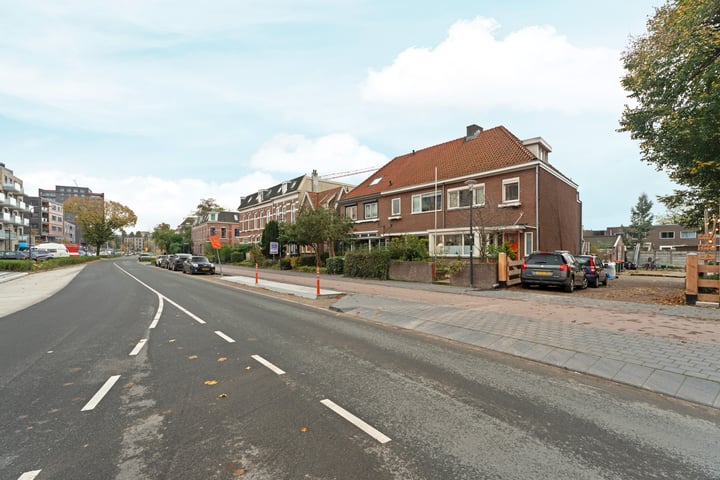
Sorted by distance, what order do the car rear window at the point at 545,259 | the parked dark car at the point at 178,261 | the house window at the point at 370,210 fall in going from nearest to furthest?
the car rear window at the point at 545,259 → the house window at the point at 370,210 → the parked dark car at the point at 178,261

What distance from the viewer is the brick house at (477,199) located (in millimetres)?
20375

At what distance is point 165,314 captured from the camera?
10.1 metres

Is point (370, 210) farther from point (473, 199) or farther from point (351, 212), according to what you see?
point (473, 199)

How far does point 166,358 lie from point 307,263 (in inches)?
1089

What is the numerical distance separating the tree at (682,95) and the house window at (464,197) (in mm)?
8424

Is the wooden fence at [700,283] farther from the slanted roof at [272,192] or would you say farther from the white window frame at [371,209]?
the slanted roof at [272,192]

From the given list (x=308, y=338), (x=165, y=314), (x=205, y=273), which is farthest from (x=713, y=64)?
(x=205, y=273)

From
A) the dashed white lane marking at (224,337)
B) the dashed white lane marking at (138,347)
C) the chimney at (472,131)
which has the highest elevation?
the chimney at (472,131)

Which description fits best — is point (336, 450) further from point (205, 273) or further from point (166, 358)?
point (205, 273)

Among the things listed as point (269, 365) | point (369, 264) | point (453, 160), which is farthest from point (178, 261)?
point (269, 365)

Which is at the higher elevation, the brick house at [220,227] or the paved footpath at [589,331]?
the brick house at [220,227]

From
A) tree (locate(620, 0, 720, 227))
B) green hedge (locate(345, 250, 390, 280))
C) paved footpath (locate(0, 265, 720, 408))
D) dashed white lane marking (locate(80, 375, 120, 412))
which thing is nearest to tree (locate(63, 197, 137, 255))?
paved footpath (locate(0, 265, 720, 408))

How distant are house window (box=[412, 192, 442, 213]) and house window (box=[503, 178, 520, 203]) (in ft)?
16.2

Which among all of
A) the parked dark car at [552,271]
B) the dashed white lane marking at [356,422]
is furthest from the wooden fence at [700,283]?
the dashed white lane marking at [356,422]
